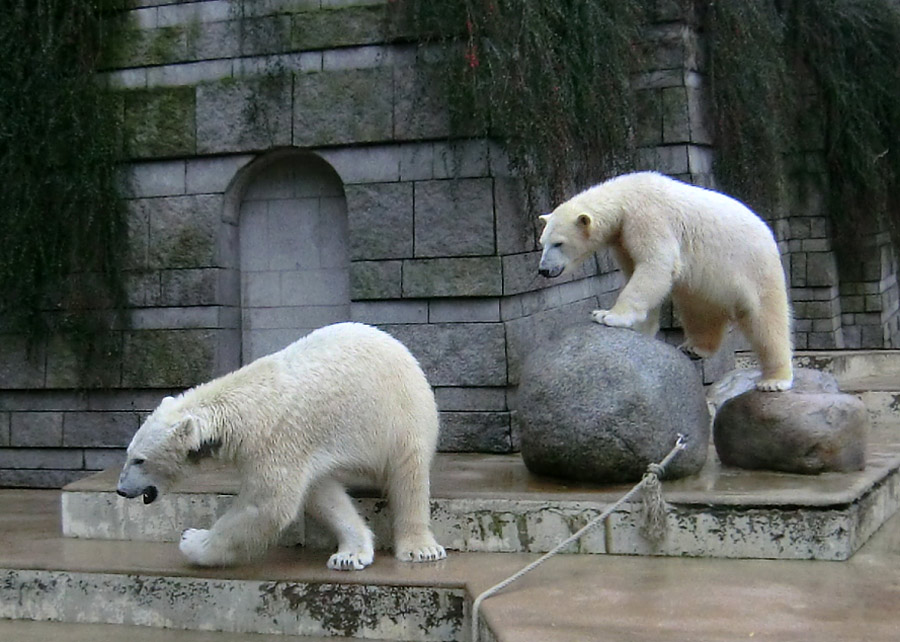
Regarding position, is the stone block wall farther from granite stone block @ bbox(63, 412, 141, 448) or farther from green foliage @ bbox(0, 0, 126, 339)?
green foliage @ bbox(0, 0, 126, 339)

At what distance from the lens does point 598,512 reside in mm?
4434

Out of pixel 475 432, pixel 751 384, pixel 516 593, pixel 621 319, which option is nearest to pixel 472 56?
pixel 621 319

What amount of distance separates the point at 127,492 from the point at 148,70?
348 cm

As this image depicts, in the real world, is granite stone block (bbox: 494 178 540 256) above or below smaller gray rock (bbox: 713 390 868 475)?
above

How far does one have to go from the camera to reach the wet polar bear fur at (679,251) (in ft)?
16.2

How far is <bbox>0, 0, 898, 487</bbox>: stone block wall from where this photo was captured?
6141 millimetres

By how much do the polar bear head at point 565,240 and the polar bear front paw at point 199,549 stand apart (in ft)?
6.45

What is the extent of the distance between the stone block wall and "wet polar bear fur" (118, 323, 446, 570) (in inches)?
65.5

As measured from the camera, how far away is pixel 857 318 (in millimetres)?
11688

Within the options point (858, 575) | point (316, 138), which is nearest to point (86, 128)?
point (316, 138)

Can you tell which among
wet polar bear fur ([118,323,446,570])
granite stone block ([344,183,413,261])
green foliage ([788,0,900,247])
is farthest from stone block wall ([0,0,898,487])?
green foliage ([788,0,900,247])

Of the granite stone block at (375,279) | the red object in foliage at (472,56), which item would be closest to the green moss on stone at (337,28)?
the red object in foliage at (472,56)

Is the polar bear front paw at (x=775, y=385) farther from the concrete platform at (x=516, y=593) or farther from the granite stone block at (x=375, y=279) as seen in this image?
the granite stone block at (x=375, y=279)

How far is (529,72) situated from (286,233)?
188 centimetres
